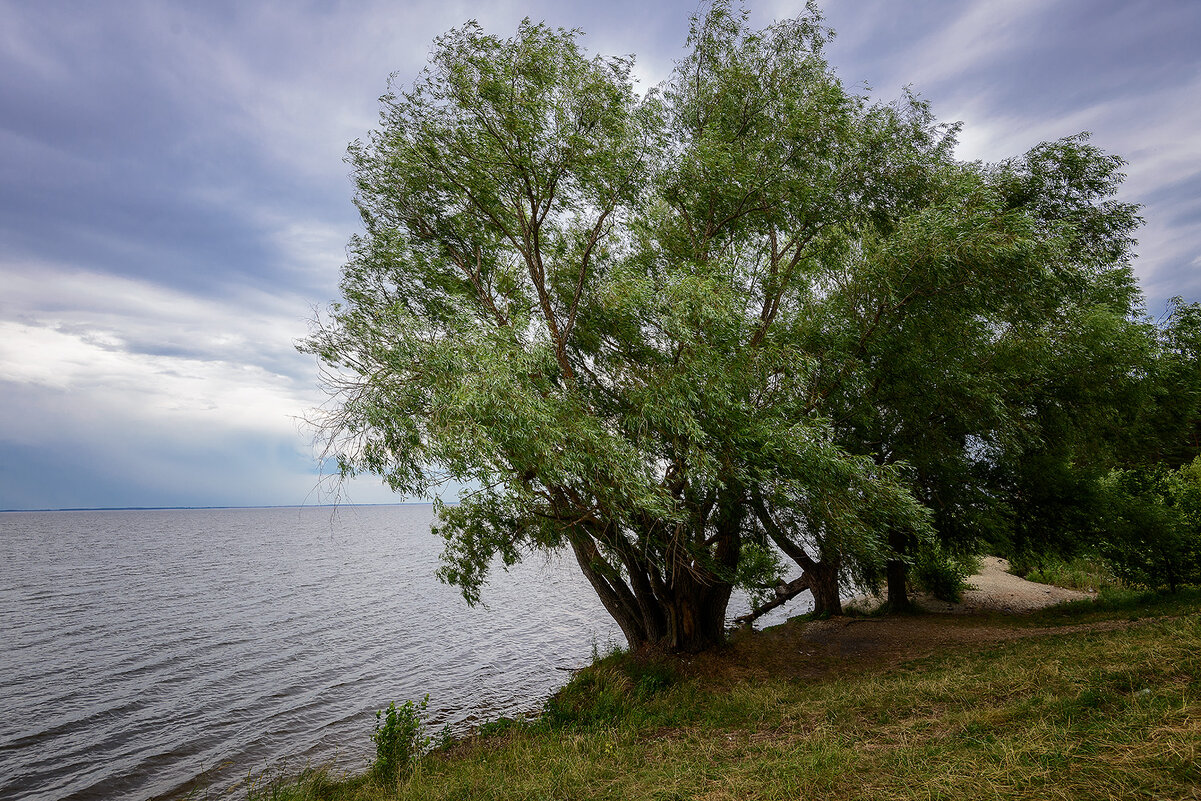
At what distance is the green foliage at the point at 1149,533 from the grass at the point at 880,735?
395 centimetres

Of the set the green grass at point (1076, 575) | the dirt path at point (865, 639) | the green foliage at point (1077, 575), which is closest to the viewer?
the dirt path at point (865, 639)

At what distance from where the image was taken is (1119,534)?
52.1 ft

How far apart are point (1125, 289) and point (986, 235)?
941 cm

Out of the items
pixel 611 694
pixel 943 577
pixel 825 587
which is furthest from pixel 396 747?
pixel 943 577

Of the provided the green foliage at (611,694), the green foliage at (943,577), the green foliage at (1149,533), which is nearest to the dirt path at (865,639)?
the green foliage at (943,577)

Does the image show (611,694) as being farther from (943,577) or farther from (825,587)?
(943,577)

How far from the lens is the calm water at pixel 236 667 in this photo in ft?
37.6

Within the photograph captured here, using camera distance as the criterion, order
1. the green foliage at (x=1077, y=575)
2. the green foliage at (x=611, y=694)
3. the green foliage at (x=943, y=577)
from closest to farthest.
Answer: the green foliage at (x=611, y=694)
the green foliage at (x=943, y=577)
the green foliage at (x=1077, y=575)

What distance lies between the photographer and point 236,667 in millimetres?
17391

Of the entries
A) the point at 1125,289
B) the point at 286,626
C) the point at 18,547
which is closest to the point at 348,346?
the point at 286,626

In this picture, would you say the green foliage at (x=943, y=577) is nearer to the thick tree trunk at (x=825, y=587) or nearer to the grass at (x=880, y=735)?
the thick tree trunk at (x=825, y=587)

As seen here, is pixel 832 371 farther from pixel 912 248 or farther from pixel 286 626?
pixel 286 626

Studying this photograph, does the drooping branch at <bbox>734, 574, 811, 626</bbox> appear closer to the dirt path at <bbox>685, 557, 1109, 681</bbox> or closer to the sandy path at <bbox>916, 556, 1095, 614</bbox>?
the dirt path at <bbox>685, 557, 1109, 681</bbox>

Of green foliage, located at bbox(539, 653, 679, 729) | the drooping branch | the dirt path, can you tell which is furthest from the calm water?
the dirt path
